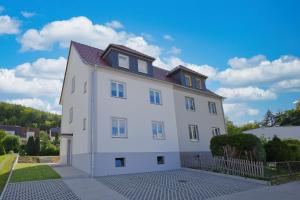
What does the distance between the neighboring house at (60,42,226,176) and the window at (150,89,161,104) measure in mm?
19

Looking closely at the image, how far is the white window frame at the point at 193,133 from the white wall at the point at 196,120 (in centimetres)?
31

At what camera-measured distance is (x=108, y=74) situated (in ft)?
57.6

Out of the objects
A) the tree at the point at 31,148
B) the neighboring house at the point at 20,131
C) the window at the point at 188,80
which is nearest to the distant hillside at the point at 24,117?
Answer: the neighboring house at the point at 20,131

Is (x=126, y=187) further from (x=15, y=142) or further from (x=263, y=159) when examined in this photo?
(x=15, y=142)

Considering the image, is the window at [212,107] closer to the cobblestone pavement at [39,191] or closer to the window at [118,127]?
the window at [118,127]

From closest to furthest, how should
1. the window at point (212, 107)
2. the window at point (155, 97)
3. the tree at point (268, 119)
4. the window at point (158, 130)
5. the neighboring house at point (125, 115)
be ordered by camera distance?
the neighboring house at point (125, 115) < the window at point (158, 130) < the window at point (155, 97) < the window at point (212, 107) < the tree at point (268, 119)

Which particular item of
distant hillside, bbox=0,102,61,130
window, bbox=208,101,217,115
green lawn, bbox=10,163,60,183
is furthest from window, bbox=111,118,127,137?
distant hillside, bbox=0,102,61,130

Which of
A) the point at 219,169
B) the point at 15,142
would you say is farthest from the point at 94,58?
the point at 15,142

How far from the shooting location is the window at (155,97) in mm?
20266

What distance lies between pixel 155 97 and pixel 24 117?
10153cm

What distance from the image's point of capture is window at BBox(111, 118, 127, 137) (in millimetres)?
16697

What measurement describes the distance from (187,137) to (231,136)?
5895 millimetres

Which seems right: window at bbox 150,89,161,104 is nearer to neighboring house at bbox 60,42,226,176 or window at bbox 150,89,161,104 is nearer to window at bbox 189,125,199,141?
neighboring house at bbox 60,42,226,176

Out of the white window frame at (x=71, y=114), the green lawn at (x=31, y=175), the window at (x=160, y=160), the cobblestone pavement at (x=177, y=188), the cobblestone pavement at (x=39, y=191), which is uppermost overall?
the white window frame at (x=71, y=114)
